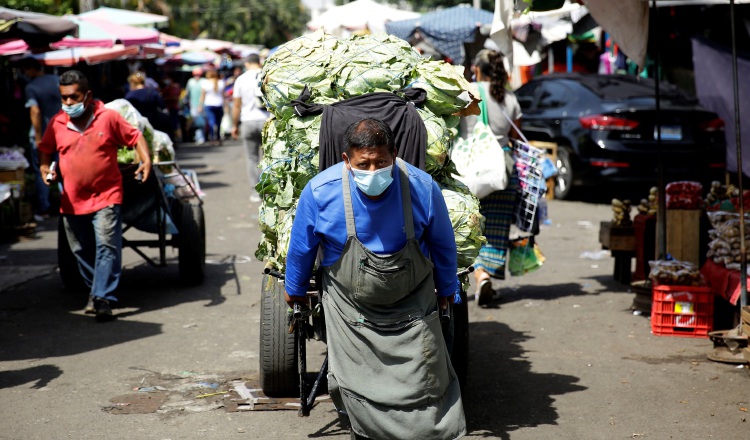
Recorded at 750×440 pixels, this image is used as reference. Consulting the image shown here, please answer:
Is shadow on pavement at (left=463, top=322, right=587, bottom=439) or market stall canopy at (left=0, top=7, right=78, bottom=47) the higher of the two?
market stall canopy at (left=0, top=7, right=78, bottom=47)

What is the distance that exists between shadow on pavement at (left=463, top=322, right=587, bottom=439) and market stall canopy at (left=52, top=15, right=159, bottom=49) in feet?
32.5

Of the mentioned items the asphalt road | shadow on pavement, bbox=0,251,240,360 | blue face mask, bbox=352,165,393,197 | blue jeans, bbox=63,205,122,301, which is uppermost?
blue face mask, bbox=352,165,393,197

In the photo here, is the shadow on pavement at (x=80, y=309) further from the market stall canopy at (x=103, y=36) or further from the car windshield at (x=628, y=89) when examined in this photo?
the car windshield at (x=628, y=89)

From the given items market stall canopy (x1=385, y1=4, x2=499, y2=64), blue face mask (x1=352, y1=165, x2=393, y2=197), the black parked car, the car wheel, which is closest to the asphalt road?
blue face mask (x1=352, y1=165, x2=393, y2=197)

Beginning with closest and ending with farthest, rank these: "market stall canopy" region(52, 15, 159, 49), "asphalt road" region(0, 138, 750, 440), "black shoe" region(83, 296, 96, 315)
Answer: "asphalt road" region(0, 138, 750, 440)
"black shoe" region(83, 296, 96, 315)
"market stall canopy" region(52, 15, 159, 49)

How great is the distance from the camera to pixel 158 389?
6.16 metres

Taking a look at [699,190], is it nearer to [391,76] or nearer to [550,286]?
[550,286]

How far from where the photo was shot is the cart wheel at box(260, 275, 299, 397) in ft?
18.7

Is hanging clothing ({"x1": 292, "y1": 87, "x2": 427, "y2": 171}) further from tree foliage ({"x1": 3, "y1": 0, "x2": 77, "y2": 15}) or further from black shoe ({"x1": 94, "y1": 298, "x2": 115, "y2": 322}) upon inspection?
tree foliage ({"x1": 3, "y1": 0, "x2": 77, "y2": 15})

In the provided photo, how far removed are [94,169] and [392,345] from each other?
4329 millimetres

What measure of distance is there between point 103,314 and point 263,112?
690cm

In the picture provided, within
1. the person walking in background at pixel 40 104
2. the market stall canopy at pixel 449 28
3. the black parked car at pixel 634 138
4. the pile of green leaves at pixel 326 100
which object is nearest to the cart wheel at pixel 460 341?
the pile of green leaves at pixel 326 100

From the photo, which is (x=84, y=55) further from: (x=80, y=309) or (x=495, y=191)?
(x=495, y=191)

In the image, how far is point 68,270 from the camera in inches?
352
